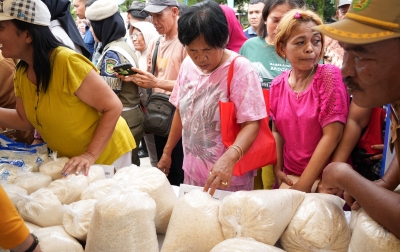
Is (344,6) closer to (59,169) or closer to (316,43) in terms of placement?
(316,43)

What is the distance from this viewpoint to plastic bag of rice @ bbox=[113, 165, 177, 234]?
1.43 meters

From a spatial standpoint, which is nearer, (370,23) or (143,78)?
(370,23)

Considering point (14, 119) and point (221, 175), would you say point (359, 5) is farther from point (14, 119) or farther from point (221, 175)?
point (14, 119)

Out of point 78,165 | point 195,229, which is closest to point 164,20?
point 78,165

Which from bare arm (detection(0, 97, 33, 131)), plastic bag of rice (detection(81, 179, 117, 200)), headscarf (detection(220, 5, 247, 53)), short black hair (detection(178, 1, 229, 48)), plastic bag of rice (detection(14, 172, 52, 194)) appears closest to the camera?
plastic bag of rice (detection(81, 179, 117, 200))

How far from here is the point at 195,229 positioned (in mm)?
1292

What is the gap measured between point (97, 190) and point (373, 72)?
1.10 m

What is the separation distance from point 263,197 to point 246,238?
0.48 feet

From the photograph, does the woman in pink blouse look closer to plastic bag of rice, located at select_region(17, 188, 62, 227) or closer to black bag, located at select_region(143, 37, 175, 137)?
black bag, located at select_region(143, 37, 175, 137)

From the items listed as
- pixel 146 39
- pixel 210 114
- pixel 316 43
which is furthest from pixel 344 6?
pixel 210 114

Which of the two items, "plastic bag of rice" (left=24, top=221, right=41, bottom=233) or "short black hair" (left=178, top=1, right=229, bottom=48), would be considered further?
"short black hair" (left=178, top=1, right=229, bottom=48)

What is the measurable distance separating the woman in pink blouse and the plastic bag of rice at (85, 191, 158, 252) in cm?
100

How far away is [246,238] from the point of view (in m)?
1.15

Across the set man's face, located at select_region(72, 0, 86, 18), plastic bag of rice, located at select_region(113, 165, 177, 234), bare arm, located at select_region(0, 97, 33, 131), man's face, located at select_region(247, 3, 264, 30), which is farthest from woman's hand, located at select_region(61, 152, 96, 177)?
man's face, located at select_region(72, 0, 86, 18)
